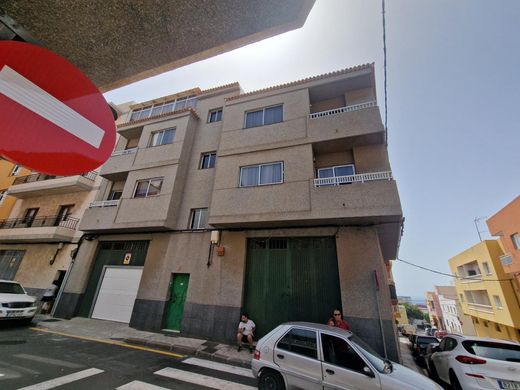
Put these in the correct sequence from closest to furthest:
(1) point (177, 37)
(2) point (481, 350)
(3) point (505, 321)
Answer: (1) point (177, 37), (2) point (481, 350), (3) point (505, 321)

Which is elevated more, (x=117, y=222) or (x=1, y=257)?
(x=117, y=222)

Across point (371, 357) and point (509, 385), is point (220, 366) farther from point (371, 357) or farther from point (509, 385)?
point (509, 385)

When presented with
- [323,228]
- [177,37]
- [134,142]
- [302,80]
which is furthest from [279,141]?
[134,142]

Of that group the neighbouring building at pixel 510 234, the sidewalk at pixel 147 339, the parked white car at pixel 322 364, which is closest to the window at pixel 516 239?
the neighbouring building at pixel 510 234

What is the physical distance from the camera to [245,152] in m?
11.5

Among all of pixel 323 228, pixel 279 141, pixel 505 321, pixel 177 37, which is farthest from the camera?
pixel 505 321

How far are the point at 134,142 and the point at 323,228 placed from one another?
1443 centimetres

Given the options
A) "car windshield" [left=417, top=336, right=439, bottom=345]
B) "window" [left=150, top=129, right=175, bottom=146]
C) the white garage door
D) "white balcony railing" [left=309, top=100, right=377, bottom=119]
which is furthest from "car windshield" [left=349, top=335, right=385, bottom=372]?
"window" [left=150, top=129, right=175, bottom=146]

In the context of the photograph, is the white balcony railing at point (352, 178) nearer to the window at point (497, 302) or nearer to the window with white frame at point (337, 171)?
the window with white frame at point (337, 171)

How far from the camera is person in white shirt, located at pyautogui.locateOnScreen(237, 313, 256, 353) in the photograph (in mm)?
8430

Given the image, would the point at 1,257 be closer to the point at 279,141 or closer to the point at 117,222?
the point at 117,222

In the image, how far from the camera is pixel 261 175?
10828 millimetres

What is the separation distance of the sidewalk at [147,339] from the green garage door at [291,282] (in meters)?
1.73

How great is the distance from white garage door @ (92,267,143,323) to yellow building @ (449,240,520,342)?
2441cm
